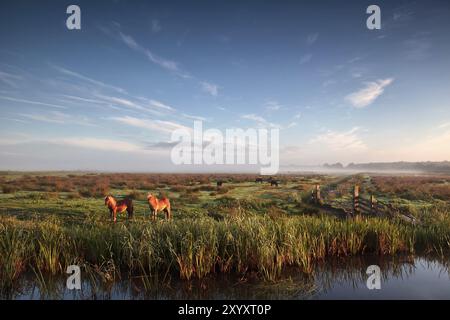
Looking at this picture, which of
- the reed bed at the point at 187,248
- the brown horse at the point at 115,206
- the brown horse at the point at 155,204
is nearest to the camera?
the reed bed at the point at 187,248

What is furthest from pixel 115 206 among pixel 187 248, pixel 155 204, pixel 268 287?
pixel 268 287

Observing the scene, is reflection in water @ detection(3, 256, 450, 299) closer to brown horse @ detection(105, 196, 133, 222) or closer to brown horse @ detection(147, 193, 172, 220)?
brown horse @ detection(105, 196, 133, 222)

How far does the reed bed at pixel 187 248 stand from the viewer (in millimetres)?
6992

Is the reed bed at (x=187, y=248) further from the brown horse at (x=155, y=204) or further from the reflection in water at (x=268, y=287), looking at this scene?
the brown horse at (x=155, y=204)

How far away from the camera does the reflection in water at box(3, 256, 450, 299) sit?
20.2 ft

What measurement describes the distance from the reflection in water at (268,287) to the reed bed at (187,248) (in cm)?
27

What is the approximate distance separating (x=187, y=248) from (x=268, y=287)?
7.64 feet

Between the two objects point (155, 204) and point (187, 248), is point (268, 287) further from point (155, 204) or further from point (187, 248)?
point (155, 204)

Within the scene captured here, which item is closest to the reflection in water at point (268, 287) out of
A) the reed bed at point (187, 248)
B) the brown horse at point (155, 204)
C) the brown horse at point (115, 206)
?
the reed bed at point (187, 248)

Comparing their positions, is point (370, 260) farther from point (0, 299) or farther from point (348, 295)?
point (0, 299)

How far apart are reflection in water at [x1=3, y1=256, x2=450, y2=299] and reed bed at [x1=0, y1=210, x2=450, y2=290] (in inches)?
Result: 10.8

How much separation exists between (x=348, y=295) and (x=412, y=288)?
1874 millimetres

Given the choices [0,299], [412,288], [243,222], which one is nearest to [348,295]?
[412,288]
